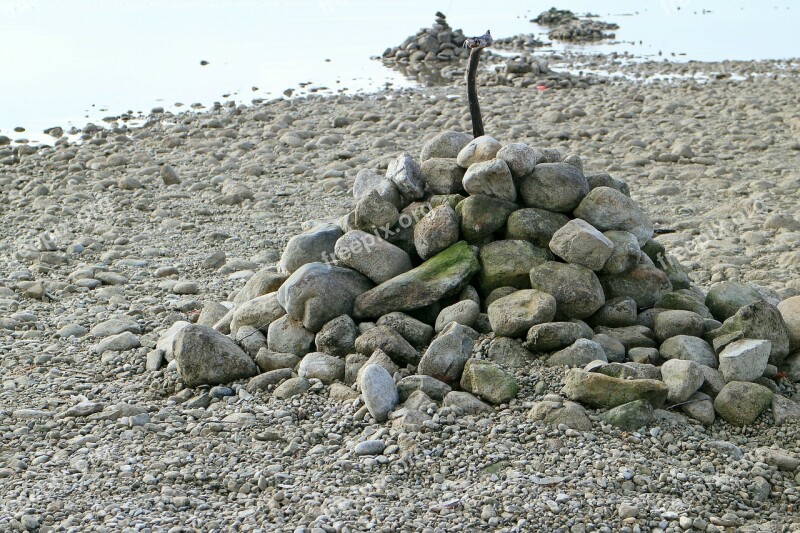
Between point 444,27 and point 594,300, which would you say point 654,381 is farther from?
point 444,27

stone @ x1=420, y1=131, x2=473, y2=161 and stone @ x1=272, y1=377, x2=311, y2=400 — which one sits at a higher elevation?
stone @ x1=420, y1=131, x2=473, y2=161

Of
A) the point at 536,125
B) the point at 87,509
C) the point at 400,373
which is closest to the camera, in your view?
the point at 87,509

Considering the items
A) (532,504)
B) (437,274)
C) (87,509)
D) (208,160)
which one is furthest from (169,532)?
(208,160)

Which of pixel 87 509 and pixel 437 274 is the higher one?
pixel 437 274

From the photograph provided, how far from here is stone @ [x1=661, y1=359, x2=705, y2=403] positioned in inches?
195

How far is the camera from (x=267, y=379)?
5531 millimetres

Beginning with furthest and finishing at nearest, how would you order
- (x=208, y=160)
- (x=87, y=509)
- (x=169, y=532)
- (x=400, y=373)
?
(x=208, y=160) < (x=400, y=373) < (x=87, y=509) < (x=169, y=532)

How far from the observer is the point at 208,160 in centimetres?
1294

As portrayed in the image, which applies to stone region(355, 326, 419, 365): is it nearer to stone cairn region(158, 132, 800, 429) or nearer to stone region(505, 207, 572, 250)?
stone cairn region(158, 132, 800, 429)

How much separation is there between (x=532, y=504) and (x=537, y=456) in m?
0.46

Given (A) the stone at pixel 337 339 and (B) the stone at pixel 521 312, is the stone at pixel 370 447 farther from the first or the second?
(B) the stone at pixel 521 312

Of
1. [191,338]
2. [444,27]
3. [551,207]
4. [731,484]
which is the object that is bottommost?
[731,484]

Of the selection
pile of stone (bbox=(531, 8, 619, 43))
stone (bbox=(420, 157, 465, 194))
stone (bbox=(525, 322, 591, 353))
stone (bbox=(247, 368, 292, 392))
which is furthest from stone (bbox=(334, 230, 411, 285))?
pile of stone (bbox=(531, 8, 619, 43))

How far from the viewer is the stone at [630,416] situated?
15.6 ft
